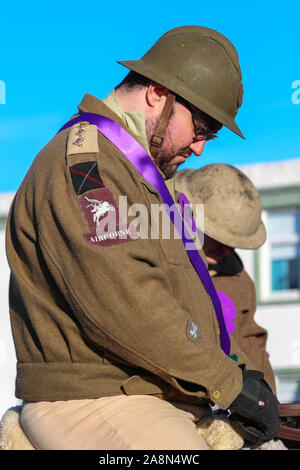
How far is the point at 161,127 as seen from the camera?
12.4ft

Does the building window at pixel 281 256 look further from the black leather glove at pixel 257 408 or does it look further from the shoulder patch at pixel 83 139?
the shoulder patch at pixel 83 139

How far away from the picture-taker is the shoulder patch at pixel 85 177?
3185 millimetres

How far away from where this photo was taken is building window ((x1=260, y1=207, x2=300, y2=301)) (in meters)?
20.4

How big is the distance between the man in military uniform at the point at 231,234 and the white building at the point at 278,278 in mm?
13458

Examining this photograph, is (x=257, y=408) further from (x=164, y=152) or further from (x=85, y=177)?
(x=164, y=152)

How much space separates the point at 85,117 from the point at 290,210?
56.8 feet

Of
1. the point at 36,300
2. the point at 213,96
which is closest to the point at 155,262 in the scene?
the point at 36,300

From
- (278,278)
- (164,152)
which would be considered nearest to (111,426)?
(164,152)

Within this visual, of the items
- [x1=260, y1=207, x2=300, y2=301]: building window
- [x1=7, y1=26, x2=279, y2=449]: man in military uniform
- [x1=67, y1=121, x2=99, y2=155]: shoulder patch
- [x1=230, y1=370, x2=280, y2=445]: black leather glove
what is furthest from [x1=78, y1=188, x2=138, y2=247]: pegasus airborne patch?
[x1=260, y1=207, x2=300, y2=301]: building window

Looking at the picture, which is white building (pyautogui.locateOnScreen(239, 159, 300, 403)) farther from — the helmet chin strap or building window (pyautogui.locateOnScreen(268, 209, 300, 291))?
the helmet chin strap

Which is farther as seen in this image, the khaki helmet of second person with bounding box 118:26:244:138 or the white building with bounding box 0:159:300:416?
the white building with bounding box 0:159:300:416

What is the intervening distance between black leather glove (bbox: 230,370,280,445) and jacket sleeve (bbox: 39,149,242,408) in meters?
0.09

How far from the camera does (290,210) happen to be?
805 inches
